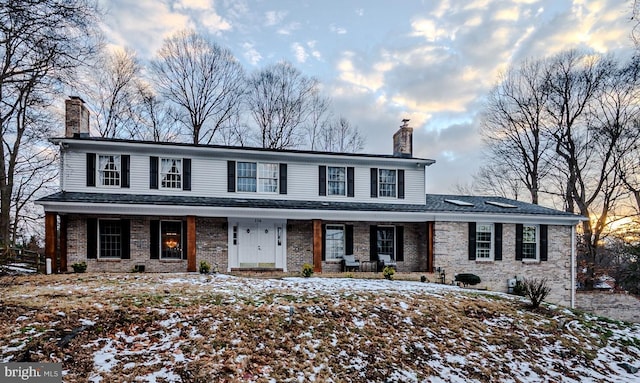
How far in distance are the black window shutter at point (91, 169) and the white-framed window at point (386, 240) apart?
1178 cm

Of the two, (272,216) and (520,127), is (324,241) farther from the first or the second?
(520,127)

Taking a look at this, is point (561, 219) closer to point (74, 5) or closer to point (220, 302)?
point (220, 302)

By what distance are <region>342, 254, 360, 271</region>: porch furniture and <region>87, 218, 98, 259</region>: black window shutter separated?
963 cm

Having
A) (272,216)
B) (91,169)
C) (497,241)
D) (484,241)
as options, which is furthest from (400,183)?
(91,169)

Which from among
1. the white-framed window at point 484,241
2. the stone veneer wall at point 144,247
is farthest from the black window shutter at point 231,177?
the white-framed window at point 484,241

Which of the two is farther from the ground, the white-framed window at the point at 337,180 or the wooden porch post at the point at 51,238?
the white-framed window at the point at 337,180

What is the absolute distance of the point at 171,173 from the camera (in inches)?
553

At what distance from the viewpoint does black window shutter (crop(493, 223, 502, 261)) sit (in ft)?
49.7

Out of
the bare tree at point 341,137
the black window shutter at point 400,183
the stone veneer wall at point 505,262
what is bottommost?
the stone veneer wall at point 505,262

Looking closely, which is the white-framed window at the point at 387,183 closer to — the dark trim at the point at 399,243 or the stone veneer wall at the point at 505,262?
the dark trim at the point at 399,243

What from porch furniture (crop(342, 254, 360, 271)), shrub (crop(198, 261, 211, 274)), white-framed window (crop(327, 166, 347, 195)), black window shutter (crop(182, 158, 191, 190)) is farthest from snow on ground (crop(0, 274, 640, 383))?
white-framed window (crop(327, 166, 347, 195))

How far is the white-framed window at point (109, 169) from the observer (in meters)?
13.5

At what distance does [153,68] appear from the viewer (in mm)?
24344

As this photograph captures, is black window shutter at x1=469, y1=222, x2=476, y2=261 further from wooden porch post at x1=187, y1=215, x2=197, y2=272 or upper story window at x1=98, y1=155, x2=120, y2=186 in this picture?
upper story window at x1=98, y1=155, x2=120, y2=186
